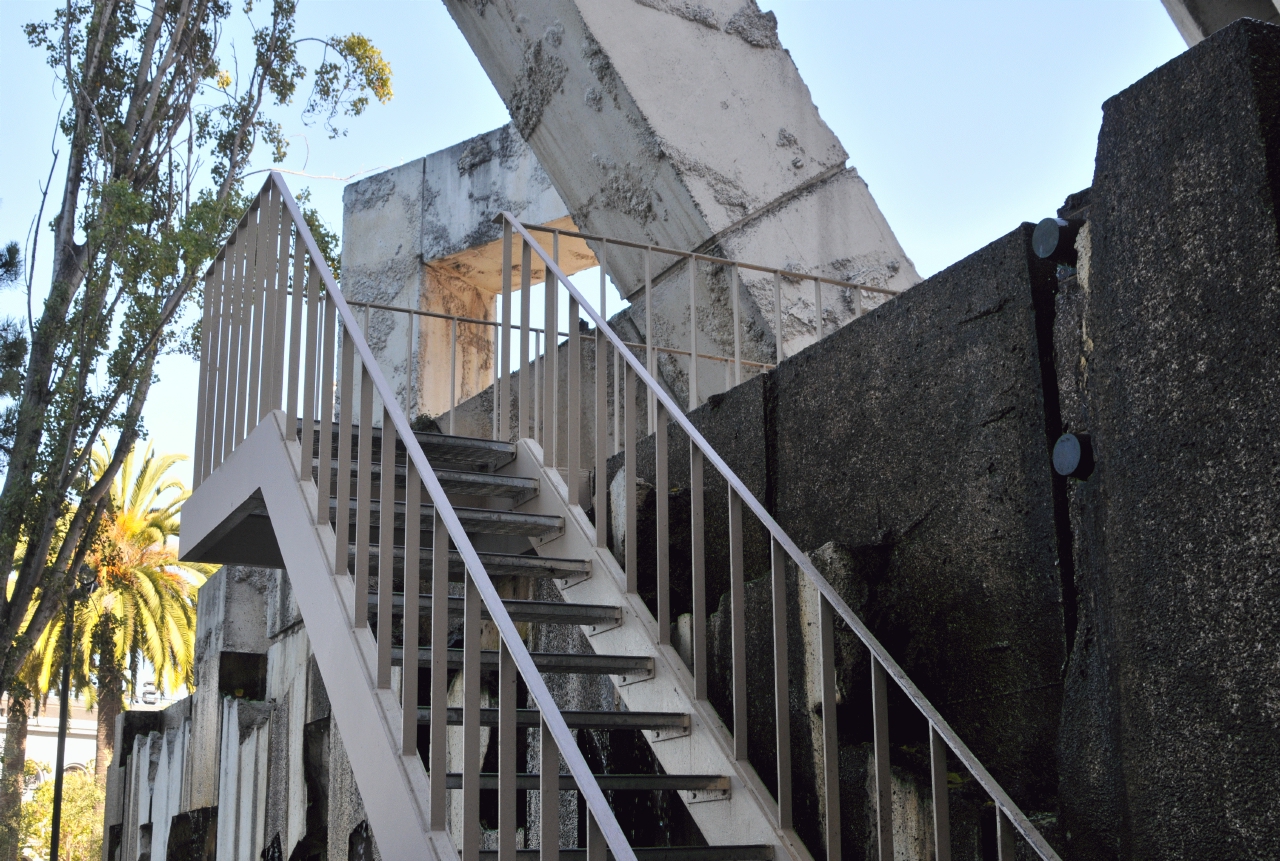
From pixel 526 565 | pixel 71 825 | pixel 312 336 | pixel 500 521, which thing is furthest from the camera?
pixel 71 825

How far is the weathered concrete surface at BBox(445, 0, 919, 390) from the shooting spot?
18.1ft

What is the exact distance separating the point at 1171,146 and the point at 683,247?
3562 millimetres

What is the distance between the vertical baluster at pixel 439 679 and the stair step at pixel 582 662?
0.47m

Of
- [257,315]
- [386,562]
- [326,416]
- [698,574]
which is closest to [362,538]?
[386,562]

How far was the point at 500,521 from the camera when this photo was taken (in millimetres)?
3701

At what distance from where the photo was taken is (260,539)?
14.8ft

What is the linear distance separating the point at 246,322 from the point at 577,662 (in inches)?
76.7

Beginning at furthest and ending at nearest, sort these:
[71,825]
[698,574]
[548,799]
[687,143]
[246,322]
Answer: [71,825], [687,143], [246,322], [698,574], [548,799]

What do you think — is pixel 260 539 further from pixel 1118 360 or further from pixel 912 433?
pixel 1118 360

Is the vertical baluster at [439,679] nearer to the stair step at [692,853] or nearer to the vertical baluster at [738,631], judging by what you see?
the stair step at [692,853]

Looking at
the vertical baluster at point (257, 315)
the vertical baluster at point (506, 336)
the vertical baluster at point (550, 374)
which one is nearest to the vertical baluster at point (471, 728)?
the vertical baluster at point (550, 374)

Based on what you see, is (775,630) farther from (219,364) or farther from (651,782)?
(219,364)

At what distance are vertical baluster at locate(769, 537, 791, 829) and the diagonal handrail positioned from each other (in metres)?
0.45

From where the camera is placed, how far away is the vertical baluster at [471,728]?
238cm
